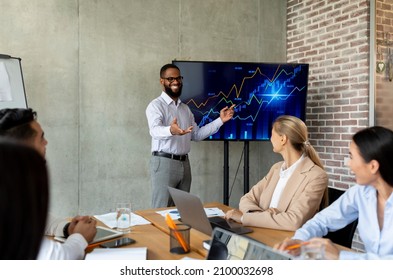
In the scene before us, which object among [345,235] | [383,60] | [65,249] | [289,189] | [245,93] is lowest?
[345,235]

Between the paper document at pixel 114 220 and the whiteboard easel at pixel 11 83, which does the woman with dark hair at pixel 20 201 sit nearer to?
the paper document at pixel 114 220

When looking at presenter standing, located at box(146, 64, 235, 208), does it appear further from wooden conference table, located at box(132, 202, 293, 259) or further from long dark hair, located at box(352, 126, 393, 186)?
long dark hair, located at box(352, 126, 393, 186)

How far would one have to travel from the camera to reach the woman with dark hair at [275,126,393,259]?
160 cm

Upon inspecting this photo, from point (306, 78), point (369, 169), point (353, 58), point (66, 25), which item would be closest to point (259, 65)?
point (306, 78)

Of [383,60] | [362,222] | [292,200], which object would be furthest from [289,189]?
[383,60]

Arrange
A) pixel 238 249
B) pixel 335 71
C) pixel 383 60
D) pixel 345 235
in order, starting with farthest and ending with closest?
pixel 335 71, pixel 383 60, pixel 345 235, pixel 238 249

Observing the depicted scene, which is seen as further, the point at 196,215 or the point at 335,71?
the point at 335,71

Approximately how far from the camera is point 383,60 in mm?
3709

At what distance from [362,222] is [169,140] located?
1998mm

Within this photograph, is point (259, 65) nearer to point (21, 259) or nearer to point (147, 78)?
point (147, 78)

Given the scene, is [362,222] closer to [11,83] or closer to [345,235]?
[345,235]

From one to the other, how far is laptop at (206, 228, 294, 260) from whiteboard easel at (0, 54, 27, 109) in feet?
7.97

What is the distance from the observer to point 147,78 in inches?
157

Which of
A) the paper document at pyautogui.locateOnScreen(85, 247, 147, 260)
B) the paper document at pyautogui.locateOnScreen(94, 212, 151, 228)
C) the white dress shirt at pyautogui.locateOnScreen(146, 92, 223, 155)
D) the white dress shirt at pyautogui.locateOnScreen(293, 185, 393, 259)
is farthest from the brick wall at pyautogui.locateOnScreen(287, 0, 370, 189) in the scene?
the paper document at pyautogui.locateOnScreen(85, 247, 147, 260)
